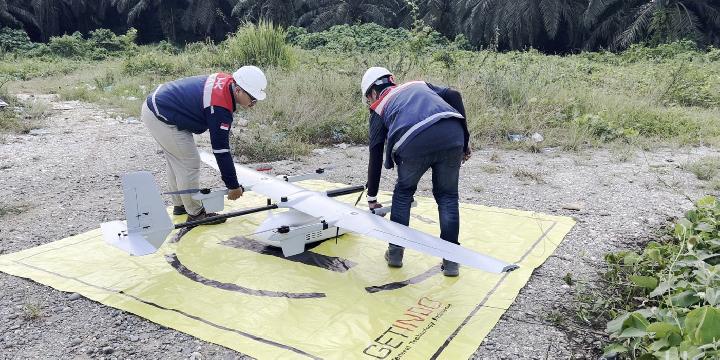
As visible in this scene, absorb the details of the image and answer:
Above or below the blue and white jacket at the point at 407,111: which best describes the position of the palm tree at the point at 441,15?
above

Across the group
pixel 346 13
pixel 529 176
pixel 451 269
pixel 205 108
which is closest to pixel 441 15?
pixel 346 13

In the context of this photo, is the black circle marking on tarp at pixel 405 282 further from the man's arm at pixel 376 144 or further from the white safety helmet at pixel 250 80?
the white safety helmet at pixel 250 80

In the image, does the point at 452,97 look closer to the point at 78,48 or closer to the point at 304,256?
the point at 304,256

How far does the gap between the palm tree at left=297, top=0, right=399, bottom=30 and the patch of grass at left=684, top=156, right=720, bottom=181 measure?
23.7 m

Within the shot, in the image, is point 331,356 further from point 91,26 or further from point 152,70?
point 91,26

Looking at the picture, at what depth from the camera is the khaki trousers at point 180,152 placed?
15.4ft

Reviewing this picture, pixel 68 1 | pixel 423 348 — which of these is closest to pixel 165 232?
pixel 423 348

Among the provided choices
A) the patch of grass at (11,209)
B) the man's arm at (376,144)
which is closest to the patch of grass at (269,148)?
the patch of grass at (11,209)

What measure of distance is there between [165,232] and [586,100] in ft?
26.1

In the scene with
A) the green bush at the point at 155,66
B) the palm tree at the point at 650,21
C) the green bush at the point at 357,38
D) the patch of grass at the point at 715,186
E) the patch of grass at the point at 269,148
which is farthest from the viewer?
the palm tree at the point at 650,21

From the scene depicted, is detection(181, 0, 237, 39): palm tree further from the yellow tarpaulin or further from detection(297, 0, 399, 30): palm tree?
the yellow tarpaulin

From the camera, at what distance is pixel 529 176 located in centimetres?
666

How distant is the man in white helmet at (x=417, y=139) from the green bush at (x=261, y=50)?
28.8 feet

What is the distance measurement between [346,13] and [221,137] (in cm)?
2708
